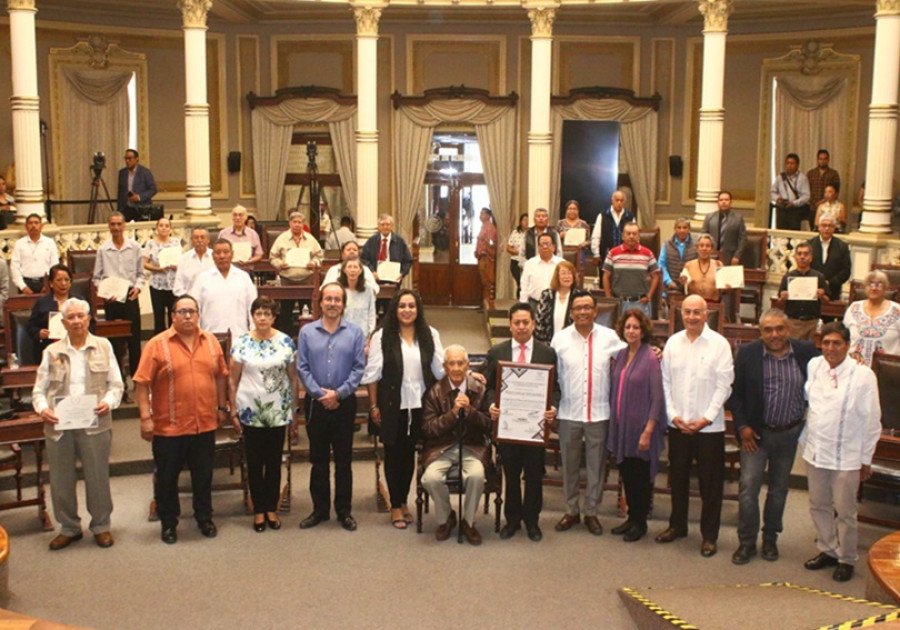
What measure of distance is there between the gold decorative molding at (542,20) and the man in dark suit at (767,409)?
310 inches

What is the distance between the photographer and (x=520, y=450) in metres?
7.28

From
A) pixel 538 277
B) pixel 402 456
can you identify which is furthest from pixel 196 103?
pixel 402 456

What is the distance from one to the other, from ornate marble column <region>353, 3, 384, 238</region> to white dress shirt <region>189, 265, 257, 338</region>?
5.23 m

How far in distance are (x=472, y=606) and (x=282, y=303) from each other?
5.37 metres

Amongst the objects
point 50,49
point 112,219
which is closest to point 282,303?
point 112,219

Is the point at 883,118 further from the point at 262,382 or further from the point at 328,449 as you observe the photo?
the point at 262,382

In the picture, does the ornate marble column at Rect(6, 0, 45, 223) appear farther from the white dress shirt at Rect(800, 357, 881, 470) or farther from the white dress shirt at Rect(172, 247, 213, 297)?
the white dress shirt at Rect(800, 357, 881, 470)

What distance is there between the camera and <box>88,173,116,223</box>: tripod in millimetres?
14766

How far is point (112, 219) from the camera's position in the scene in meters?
9.95

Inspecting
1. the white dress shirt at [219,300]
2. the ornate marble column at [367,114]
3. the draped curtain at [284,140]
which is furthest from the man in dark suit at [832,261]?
the draped curtain at [284,140]

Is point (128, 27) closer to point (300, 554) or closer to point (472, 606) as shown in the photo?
point (300, 554)

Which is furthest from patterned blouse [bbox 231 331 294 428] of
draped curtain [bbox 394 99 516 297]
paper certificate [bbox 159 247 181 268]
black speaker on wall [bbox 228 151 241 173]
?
black speaker on wall [bbox 228 151 241 173]

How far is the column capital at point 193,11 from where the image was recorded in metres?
13.4

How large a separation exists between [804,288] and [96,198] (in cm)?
939
